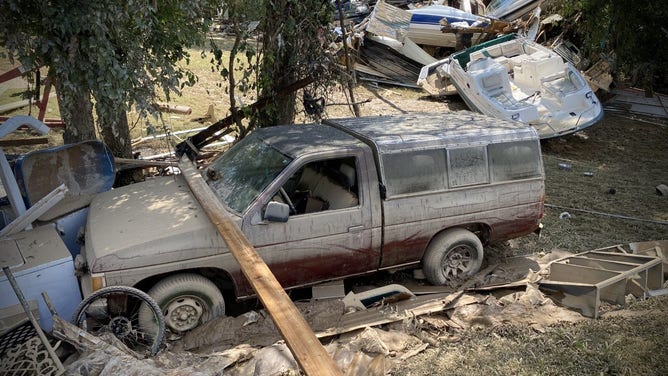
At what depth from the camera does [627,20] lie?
1183 centimetres

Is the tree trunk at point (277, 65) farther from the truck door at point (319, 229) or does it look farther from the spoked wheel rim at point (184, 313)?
the spoked wheel rim at point (184, 313)

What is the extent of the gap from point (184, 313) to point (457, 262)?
3.03 meters

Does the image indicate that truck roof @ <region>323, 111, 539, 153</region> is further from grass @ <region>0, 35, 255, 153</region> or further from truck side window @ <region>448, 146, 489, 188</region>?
grass @ <region>0, 35, 255, 153</region>

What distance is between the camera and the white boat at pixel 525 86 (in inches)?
478

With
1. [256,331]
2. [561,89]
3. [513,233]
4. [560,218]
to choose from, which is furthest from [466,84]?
[256,331]

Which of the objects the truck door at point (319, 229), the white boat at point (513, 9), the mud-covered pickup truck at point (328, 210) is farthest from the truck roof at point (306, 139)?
the white boat at point (513, 9)

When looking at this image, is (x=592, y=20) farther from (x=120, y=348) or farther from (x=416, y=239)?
(x=120, y=348)

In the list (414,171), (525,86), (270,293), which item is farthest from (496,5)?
(270,293)

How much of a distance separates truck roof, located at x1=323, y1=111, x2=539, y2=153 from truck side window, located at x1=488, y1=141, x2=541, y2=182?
84 millimetres

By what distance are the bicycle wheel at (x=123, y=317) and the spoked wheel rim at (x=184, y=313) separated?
216 mm

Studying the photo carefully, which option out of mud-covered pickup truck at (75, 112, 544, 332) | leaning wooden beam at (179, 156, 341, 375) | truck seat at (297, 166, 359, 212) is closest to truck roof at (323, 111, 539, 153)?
mud-covered pickup truck at (75, 112, 544, 332)

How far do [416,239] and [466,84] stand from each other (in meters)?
8.74

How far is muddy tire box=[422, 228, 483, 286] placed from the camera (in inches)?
233

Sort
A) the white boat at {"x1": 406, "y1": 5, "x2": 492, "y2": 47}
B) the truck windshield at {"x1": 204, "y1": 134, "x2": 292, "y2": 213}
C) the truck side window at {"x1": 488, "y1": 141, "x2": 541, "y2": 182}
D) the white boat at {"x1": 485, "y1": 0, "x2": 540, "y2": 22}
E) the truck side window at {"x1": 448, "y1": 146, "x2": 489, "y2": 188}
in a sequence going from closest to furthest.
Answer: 1. the truck windshield at {"x1": 204, "y1": 134, "x2": 292, "y2": 213}
2. the truck side window at {"x1": 448, "y1": 146, "x2": 489, "y2": 188}
3. the truck side window at {"x1": 488, "y1": 141, "x2": 541, "y2": 182}
4. the white boat at {"x1": 406, "y1": 5, "x2": 492, "y2": 47}
5. the white boat at {"x1": 485, "y1": 0, "x2": 540, "y2": 22}
